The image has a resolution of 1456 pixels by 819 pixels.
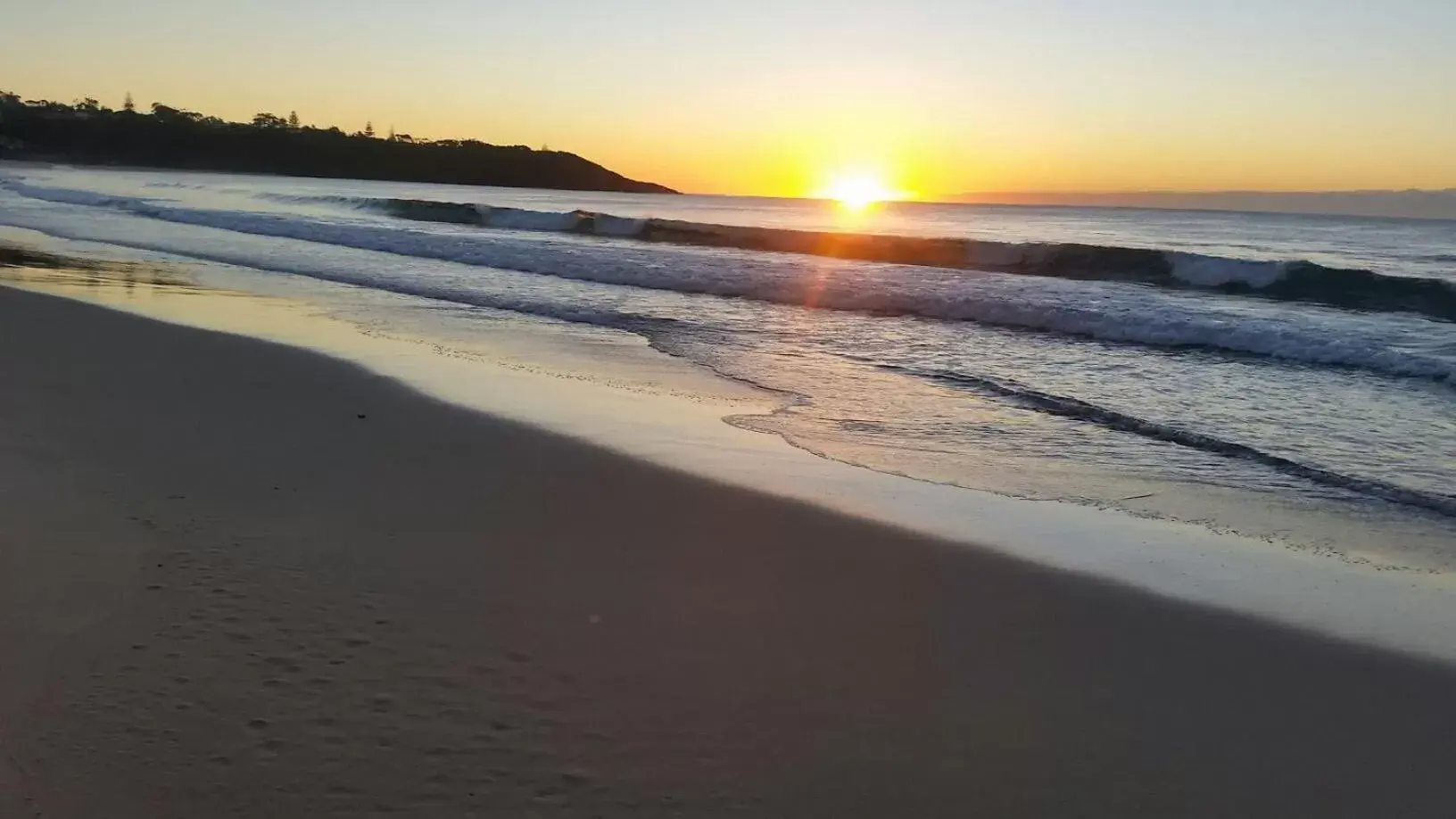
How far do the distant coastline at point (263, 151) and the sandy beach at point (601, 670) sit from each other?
11864 cm

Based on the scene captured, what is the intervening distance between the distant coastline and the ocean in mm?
91573

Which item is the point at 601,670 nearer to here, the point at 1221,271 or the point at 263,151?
the point at 1221,271

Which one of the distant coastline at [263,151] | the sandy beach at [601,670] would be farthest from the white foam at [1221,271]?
the distant coastline at [263,151]

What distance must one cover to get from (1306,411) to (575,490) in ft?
21.8

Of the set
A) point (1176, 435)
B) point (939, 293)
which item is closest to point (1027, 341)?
point (939, 293)

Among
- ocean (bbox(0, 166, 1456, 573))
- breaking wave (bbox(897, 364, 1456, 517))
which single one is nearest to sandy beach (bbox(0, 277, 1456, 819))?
ocean (bbox(0, 166, 1456, 573))

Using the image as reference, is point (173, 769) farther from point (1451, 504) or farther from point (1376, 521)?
point (1451, 504)

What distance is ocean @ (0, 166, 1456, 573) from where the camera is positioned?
23.1ft

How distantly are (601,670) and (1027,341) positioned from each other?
11.2 m

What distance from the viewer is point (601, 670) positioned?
12.5 feet

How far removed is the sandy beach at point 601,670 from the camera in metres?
3.12

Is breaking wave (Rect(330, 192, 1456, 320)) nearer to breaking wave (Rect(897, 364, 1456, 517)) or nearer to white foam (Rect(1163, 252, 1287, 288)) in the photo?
white foam (Rect(1163, 252, 1287, 288))

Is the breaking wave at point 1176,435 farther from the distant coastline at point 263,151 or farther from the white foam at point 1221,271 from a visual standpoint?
the distant coastline at point 263,151

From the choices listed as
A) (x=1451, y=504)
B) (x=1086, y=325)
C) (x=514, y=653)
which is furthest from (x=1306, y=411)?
(x=514, y=653)
